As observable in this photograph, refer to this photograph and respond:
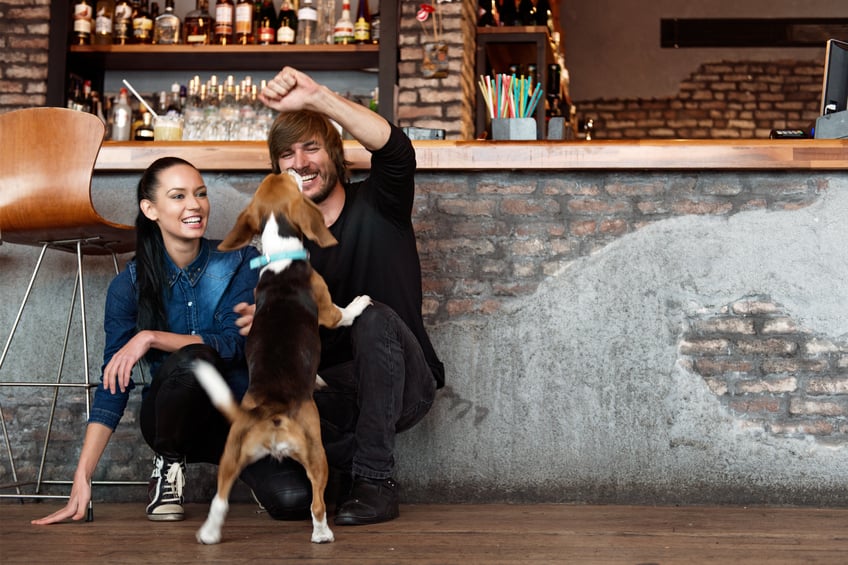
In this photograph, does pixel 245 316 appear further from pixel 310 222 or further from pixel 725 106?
pixel 725 106

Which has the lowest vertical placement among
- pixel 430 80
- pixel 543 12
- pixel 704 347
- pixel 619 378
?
pixel 619 378

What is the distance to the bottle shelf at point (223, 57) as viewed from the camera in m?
5.33

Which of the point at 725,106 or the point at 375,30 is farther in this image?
the point at 725,106

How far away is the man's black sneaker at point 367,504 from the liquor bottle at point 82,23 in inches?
151

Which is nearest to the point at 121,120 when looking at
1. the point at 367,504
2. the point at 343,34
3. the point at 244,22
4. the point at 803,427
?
the point at 244,22

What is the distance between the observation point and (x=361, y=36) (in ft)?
17.5

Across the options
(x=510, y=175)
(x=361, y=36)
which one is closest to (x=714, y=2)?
(x=361, y=36)

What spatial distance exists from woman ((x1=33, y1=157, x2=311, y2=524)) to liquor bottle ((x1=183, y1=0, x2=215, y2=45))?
309 cm

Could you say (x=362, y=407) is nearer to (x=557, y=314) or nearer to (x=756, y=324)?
(x=557, y=314)

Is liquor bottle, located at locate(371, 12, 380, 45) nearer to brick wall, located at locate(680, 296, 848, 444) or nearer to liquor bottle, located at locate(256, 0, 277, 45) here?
liquor bottle, located at locate(256, 0, 277, 45)

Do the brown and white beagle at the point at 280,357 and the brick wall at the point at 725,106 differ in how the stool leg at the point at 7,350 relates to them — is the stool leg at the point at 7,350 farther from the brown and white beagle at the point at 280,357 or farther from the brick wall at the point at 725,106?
the brick wall at the point at 725,106

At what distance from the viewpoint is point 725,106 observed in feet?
27.6

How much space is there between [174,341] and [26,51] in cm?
344

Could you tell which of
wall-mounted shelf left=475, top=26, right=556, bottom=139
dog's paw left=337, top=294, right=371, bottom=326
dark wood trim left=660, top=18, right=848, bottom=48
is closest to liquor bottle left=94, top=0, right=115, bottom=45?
wall-mounted shelf left=475, top=26, right=556, bottom=139
